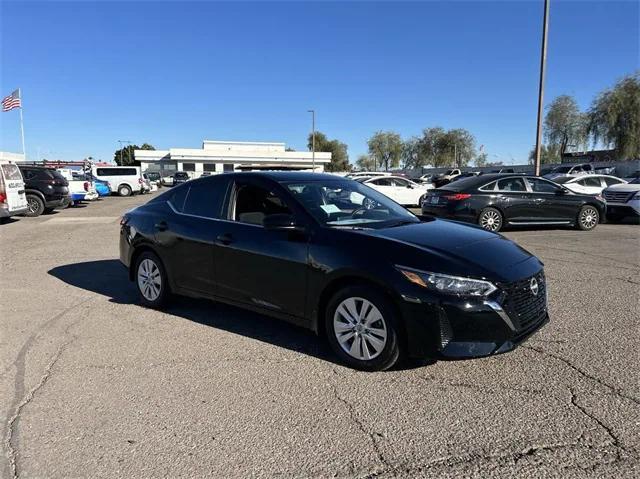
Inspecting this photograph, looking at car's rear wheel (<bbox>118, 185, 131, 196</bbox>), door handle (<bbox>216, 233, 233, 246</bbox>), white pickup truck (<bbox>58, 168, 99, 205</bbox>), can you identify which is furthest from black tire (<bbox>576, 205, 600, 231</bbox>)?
car's rear wheel (<bbox>118, 185, 131, 196</bbox>)

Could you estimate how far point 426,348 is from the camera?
11.5 feet

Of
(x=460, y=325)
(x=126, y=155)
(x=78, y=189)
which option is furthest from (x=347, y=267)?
(x=126, y=155)

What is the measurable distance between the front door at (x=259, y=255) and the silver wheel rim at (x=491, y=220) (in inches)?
333

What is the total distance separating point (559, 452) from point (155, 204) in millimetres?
4796

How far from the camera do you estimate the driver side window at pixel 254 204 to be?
4627 mm

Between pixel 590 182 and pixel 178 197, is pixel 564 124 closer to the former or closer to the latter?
pixel 590 182

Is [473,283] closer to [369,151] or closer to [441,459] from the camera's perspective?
[441,459]

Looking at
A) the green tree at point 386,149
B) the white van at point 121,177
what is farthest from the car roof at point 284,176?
the green tree at point 386,149

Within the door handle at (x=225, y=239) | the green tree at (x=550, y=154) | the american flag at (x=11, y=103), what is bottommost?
the door handle at (x=225, y=239)

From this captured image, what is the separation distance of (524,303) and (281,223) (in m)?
2.03

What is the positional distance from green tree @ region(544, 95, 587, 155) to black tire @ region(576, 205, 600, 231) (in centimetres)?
4699

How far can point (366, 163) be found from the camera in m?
101

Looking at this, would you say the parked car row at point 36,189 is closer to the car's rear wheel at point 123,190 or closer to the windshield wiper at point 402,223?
the car's rear wheel at point 123,190

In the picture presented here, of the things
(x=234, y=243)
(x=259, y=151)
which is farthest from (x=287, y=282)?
(x=259, y=151)
